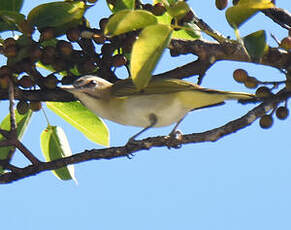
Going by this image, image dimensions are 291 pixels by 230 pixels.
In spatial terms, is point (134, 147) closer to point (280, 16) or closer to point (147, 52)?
point (147, 52)

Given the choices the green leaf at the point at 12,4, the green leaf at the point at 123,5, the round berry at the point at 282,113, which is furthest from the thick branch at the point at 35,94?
the round berry at the point at 282,113

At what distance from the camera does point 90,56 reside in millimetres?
3656

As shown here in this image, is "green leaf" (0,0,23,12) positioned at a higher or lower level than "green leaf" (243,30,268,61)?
higher

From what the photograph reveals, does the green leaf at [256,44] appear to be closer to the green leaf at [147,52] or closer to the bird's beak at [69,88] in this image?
the green leaf at [147,52]

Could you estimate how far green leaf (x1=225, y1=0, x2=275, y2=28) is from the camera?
9.53 feet

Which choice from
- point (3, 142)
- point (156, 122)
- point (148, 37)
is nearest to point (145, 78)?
point (148, 37)

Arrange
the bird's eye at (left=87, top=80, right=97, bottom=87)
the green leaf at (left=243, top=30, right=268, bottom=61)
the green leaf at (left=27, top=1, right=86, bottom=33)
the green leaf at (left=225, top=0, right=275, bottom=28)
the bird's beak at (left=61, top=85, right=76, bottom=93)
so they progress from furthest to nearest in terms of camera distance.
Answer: the bird's eye at (left=87, top=80, right=97, bottom=87) < the bird's beak at (left=61, top=85, right=76, bottom=93) < the green leaf at (left=27, top=1, right=86, bottom=33) < the green leaf at (left=225, top=0, right=275, bottom=28) < the green leaf at (left=243, top=30, right=268, bottom=61)

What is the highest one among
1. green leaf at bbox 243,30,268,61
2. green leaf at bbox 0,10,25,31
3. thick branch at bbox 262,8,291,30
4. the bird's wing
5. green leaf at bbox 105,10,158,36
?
thick branch at bbox 262,8,291,30

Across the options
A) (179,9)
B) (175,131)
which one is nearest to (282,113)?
(175,131)

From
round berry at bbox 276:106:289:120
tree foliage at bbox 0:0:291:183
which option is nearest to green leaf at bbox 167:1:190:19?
tree foliage at bbox 0:0:291:183

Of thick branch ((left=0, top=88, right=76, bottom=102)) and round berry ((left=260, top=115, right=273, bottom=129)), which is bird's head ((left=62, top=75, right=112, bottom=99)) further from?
round berry ((left=260, top=115, right=273, bottom=129))

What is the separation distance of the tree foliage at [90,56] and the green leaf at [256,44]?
0.16m

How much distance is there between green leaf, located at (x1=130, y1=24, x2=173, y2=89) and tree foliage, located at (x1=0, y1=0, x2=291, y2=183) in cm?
20

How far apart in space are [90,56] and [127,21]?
35.3 inches
